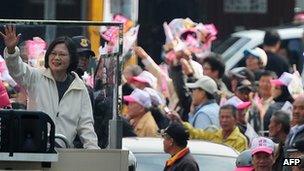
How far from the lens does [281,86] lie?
18031 millimetres

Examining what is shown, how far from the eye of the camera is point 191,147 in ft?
46.6

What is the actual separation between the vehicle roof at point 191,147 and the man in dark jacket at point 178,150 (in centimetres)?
22

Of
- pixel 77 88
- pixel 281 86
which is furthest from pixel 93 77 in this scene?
pixel 281 86

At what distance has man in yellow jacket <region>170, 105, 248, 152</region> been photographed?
51.8ft

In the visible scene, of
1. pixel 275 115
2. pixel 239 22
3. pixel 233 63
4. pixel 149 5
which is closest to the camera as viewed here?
pixel 275 115

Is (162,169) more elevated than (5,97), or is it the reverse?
(5,97)

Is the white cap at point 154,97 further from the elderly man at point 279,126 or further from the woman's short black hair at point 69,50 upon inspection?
the woman's short black hair at point 69,50

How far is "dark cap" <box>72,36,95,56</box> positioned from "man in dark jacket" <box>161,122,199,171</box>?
1.91m

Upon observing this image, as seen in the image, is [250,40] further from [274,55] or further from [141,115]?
[141,115]

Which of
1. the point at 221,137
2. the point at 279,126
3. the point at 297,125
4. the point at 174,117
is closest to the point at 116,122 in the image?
the point at 297,125

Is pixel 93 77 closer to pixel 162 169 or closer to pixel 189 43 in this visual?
pixel 162 169

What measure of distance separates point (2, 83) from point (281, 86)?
7.03 metres

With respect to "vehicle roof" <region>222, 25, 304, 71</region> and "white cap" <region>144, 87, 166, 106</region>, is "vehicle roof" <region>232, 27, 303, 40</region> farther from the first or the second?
"white cap" <region>144, 87, 166, 106</region>

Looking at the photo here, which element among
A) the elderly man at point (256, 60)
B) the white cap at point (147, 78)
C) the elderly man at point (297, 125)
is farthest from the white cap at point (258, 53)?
the elderly man at point (297, 125)
